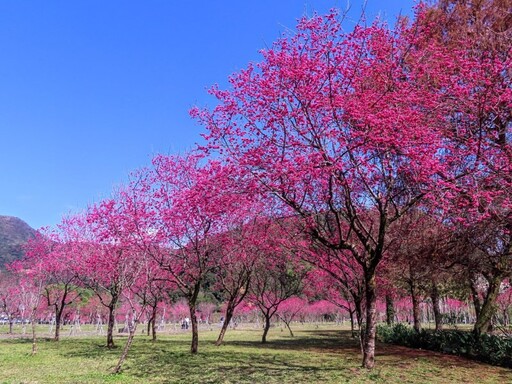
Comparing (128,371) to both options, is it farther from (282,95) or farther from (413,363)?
(413,363)

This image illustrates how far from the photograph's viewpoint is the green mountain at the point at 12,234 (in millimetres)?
133125

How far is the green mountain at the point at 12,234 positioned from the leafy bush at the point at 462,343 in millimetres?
133562

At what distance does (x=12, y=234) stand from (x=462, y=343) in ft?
638

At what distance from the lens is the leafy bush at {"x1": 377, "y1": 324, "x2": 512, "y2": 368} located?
45.5ft

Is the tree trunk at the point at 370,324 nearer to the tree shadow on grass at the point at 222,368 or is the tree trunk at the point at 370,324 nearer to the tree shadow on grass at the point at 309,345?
the tree shadow on grass at the point at 222,368

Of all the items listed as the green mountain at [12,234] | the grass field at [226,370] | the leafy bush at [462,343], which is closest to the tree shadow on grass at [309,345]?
the leafy bush at [462,343]

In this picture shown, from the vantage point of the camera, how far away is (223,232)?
18875 millimetres

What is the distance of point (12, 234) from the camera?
173 metres

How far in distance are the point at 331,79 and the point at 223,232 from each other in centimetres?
1058

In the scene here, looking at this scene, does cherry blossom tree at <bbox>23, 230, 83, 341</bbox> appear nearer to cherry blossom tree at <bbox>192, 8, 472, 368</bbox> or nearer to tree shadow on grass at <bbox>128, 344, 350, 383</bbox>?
tree shadow on grass at <bbox>128, 344, 350, 383</bbox>

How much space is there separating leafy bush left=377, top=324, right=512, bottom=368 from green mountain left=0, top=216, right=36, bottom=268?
134 m

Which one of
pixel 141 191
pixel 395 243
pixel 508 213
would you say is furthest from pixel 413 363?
pixel 141 191

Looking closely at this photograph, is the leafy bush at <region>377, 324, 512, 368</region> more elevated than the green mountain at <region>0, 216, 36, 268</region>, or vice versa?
the green mountain at <region>0, 216, 36, 268</region>

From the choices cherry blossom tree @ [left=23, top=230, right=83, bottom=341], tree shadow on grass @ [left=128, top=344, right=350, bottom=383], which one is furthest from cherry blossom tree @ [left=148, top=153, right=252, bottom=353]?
cherry blossom tree @ [left=23, top=230, right=83, bottom=341]
